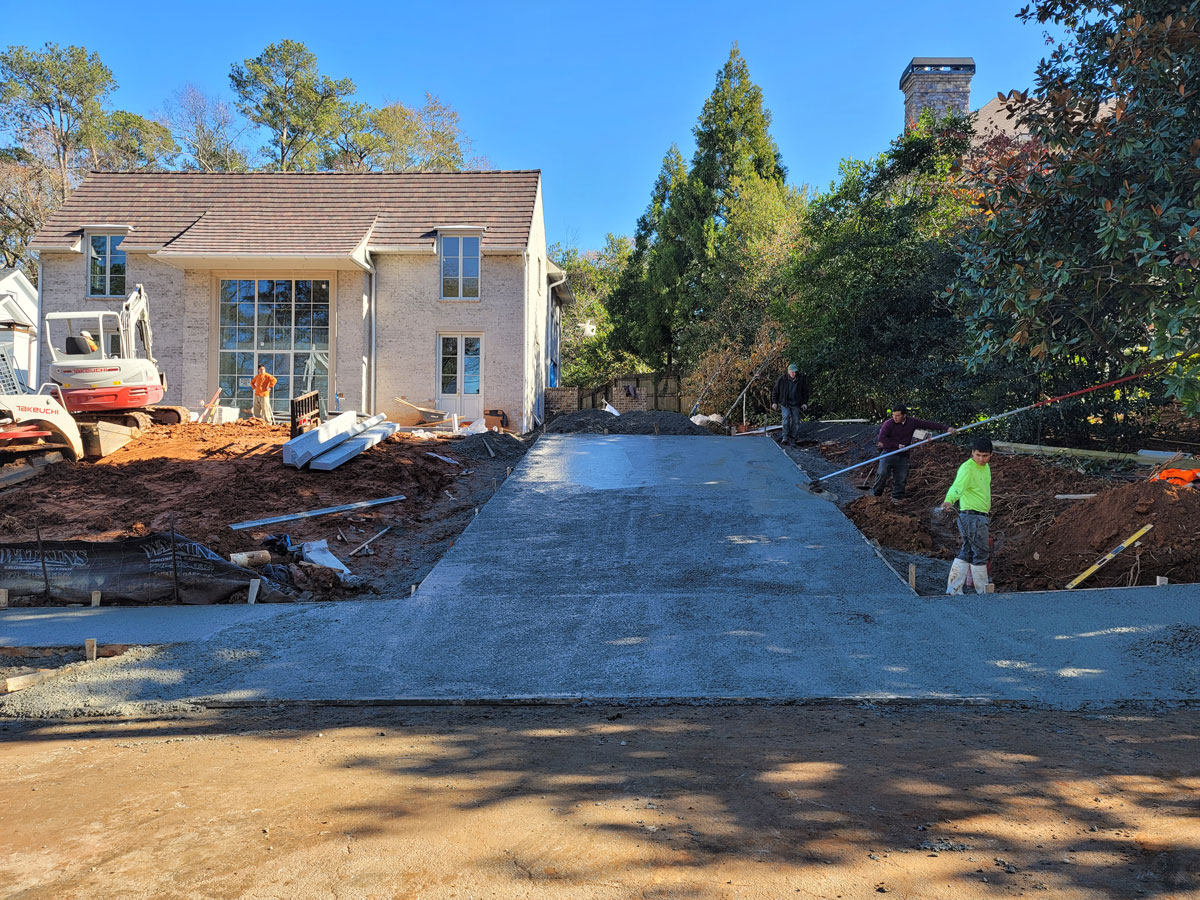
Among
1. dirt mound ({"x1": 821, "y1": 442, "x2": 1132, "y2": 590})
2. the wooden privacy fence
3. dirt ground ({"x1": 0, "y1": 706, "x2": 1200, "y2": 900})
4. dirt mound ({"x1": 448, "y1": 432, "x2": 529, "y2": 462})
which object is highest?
the wooden privacy fence

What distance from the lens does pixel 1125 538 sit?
846cm

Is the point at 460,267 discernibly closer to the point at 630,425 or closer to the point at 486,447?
the point at 630,425

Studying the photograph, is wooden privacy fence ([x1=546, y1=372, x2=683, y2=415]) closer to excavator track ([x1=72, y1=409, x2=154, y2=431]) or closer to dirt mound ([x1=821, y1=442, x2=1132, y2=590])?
excavator track ([x1=72, y1=409, x2=154, y2=431])

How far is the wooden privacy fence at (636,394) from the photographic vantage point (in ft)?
99.2

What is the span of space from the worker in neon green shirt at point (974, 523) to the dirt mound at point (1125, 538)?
870 millimetres

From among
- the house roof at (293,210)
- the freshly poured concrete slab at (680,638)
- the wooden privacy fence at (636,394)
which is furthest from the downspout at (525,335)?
the freshly poured concrete slab at (680,638)

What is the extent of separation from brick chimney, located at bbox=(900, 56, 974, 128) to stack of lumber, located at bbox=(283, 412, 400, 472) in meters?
18.2

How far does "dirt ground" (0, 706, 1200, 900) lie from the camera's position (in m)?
3.52

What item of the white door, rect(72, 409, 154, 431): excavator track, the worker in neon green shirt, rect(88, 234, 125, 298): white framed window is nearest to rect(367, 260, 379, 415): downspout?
the white door

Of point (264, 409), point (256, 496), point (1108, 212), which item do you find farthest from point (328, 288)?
point (1108, 212)

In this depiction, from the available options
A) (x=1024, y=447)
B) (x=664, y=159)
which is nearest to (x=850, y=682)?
(x=1024, y=447)

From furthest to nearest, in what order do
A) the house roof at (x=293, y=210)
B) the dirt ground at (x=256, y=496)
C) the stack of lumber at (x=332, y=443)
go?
the house roof at (x=293, y=210)
the stack of lumber at (x=332, y=443)
the dirt ground at (x=256, y=496)

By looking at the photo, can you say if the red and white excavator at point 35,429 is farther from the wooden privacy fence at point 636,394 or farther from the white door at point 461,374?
the wooden privacy fence at point 636,394

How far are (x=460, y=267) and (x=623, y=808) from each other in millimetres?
19916
